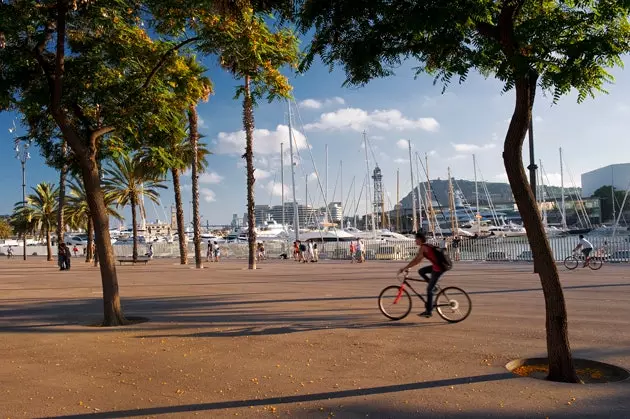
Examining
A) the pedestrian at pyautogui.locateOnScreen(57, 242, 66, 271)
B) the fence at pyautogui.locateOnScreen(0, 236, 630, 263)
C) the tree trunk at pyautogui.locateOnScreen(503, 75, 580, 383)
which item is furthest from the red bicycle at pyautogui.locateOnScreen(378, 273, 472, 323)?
the pedestrian at pyautogui.locateOnScreen(57, 242, 66, 271)

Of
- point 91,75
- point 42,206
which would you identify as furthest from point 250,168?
point 42,206

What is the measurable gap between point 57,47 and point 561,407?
30.6ft

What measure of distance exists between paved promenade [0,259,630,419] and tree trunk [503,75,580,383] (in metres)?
0.29

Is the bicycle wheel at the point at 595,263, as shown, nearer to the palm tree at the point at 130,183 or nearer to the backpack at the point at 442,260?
the backpack at the point at 442,260

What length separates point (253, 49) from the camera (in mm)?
9594

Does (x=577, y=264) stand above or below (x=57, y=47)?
below

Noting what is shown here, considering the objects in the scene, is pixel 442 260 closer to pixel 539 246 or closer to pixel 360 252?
pixel 539 246

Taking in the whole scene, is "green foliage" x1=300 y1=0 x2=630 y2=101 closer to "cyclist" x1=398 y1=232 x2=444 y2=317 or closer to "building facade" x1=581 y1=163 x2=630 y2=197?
"cyclist" x1=398 y1=232 x2=444 y2=317

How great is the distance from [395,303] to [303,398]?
4857 mm

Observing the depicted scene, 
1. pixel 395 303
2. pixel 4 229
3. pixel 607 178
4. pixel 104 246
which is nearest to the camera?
pixel 104 246

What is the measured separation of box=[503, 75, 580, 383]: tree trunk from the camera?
221 inches

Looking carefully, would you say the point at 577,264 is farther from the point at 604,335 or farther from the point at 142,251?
the point at 142,251

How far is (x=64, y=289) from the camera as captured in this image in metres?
17.1

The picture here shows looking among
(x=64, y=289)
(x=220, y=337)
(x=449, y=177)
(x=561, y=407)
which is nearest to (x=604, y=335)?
(x=561, y=407)
